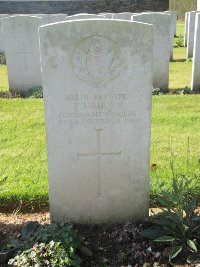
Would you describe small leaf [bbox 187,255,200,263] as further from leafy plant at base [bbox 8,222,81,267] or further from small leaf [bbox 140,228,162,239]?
leafy plant at base [bbox 8,222,81,267]

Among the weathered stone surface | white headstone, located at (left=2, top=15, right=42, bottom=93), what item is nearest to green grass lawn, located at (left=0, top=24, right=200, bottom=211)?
white headstone, located at (left=2, top=15, right=42, bottom=93)

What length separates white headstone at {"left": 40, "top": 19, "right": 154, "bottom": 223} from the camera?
2.90 metres

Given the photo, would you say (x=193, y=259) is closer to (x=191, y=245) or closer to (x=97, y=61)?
(x=191, y=245)

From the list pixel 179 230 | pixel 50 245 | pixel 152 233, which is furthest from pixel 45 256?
pixel 179 230

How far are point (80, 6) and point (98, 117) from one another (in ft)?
66.2

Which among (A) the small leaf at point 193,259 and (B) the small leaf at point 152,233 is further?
(B) the small leaf at point 152,233

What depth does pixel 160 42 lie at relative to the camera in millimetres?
7977

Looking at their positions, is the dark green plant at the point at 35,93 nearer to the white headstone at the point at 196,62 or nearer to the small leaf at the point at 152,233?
the white headstone at the point at 196,62

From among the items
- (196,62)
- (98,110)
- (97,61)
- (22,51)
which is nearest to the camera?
(97,61)

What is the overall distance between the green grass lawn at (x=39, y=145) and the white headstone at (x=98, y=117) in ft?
1.40

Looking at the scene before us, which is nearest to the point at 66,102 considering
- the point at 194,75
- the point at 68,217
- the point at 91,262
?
the point at 68,217

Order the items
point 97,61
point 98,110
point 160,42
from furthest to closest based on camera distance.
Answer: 1. point 160,42
2. point 98,110
3. point 97,61

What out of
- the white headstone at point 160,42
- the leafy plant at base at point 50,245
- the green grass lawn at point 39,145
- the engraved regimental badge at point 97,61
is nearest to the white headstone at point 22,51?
the green grass lawn at point 39,145

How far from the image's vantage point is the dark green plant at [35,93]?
7.76 meters
